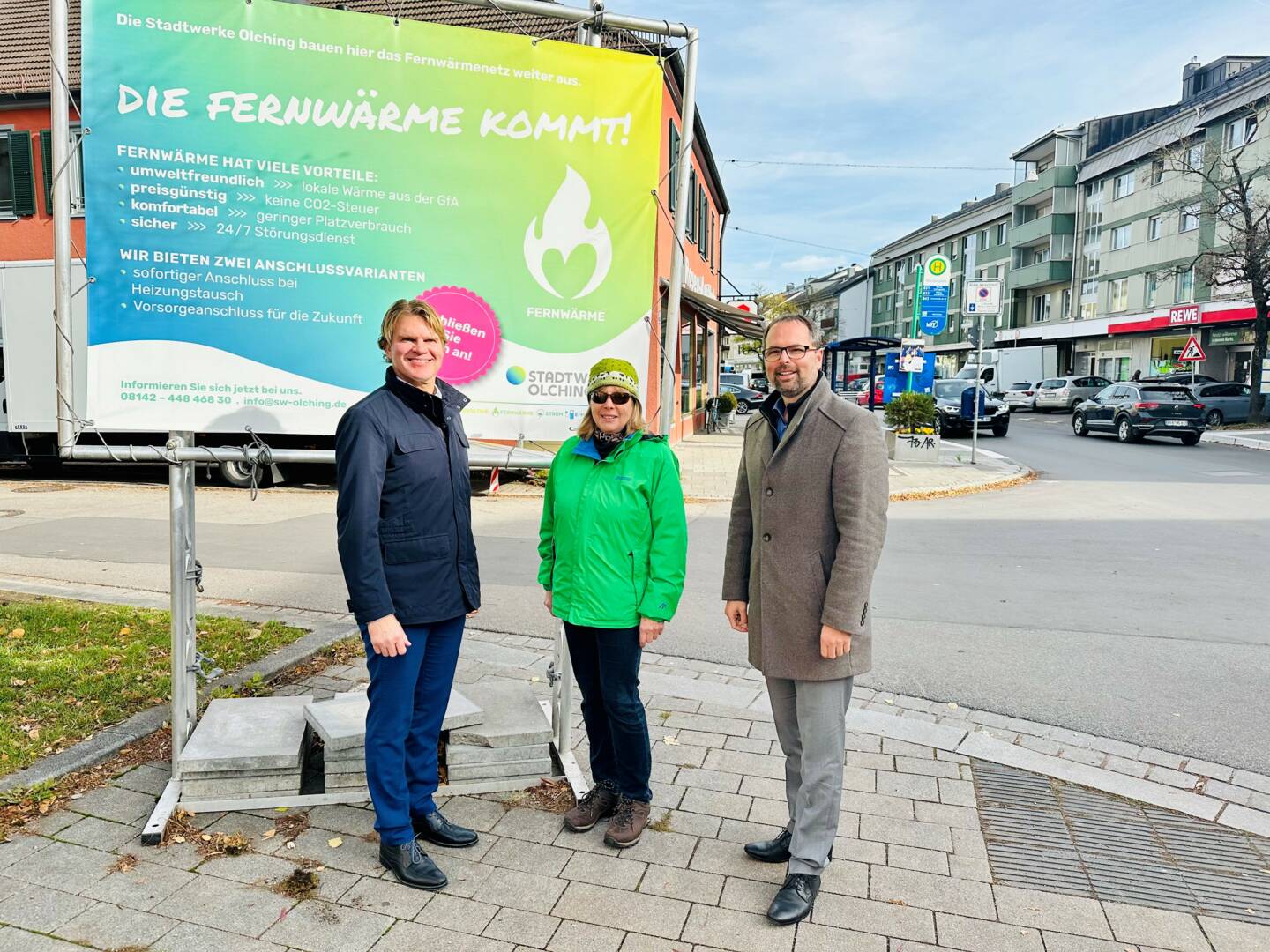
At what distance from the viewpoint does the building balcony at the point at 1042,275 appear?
51562 millimetres

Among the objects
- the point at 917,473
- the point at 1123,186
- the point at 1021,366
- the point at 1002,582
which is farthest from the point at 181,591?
the point at 1123,186

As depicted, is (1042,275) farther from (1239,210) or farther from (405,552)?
(405,552)

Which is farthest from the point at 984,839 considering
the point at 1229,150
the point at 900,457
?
the point at 1229,150

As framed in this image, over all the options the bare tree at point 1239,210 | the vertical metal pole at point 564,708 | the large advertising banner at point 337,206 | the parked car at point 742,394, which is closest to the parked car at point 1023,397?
the bare tree at point 1239,210

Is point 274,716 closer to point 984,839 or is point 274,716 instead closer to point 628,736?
point 628,736

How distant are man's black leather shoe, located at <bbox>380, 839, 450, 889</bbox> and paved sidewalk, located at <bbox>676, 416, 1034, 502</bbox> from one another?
9.24 meters

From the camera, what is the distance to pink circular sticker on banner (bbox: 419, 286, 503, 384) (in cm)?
386

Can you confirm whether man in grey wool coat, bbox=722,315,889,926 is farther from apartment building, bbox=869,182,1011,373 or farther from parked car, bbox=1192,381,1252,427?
apartment building, bbox=869,182,1011,373

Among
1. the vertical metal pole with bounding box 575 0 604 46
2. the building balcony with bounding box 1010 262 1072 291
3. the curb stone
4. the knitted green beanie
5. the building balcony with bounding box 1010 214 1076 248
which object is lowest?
the curb stone

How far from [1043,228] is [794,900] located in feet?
186

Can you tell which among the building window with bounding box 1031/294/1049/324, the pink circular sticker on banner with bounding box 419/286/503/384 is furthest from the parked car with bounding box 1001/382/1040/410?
the pink circular sticker on banner with bounding box 419/286/503/384

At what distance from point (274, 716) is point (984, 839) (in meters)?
2.92

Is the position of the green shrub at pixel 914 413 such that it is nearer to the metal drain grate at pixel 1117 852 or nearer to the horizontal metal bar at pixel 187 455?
the metal drain grate at pixel 1117 852

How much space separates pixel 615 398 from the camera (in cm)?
327
